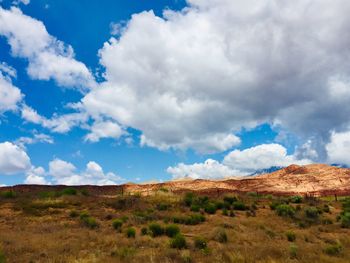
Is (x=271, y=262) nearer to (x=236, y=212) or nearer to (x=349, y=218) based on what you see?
(x=349, y=218)

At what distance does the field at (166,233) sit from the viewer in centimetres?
1447

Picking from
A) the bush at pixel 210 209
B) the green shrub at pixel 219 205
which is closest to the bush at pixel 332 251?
the bush at pixel 210 209

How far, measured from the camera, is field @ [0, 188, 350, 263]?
14.5 m

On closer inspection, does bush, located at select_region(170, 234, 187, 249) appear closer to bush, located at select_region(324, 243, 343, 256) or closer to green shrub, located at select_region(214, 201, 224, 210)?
bush, located at select_region(324, 243, 343, 256)

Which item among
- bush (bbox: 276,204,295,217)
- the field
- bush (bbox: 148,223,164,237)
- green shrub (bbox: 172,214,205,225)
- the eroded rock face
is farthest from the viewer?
the eroded rock face

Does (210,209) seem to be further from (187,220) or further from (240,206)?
(187,220)

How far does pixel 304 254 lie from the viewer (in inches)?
595

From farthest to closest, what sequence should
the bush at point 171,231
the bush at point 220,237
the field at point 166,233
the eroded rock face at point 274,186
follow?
the eroded rock face at point 274,186 < the bush at point 171,231 < the bush at point 220,237 < the field at point 166,233

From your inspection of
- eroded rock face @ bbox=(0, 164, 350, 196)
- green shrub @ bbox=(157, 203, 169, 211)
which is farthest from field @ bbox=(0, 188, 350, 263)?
eroded rock face @ bbox=(0, 164, 350, 196)

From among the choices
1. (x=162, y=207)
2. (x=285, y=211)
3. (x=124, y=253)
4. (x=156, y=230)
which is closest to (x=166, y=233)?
(x=156, y=230)

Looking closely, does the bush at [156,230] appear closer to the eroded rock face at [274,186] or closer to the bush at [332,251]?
the bush at [332,251]

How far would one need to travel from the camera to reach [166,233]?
20609 mm

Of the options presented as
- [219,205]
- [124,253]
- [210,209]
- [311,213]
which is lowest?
[124,253]

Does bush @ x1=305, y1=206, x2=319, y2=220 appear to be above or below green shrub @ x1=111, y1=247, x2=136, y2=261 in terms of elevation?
above
